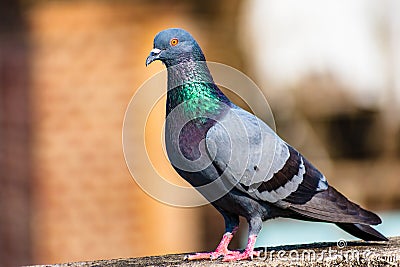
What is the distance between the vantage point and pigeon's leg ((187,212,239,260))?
Answer: 179 inches

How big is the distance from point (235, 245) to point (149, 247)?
3.67 feet

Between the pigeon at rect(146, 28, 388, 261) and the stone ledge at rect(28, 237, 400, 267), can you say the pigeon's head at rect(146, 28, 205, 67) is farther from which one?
the stone ledge at rect(28, 237, 400, 267)

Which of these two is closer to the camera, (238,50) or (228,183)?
(228,183)

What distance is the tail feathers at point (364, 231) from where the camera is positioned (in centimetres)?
472

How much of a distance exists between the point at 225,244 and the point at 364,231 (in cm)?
74

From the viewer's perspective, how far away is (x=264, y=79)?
13.7m

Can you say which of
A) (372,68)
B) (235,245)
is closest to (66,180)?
(235,245)

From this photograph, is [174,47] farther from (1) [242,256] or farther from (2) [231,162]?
(1) [242,256]

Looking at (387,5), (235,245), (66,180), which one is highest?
(387,5)

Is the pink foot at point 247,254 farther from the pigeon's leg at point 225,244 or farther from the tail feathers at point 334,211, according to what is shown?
the tail feathers at point 334,211

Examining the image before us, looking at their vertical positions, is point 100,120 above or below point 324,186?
above

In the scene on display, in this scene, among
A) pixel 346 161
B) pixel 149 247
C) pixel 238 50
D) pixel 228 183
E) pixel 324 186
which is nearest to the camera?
pixel 228 183

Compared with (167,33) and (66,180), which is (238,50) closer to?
(66,180)

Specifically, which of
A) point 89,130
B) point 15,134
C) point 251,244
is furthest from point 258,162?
point 15,134
